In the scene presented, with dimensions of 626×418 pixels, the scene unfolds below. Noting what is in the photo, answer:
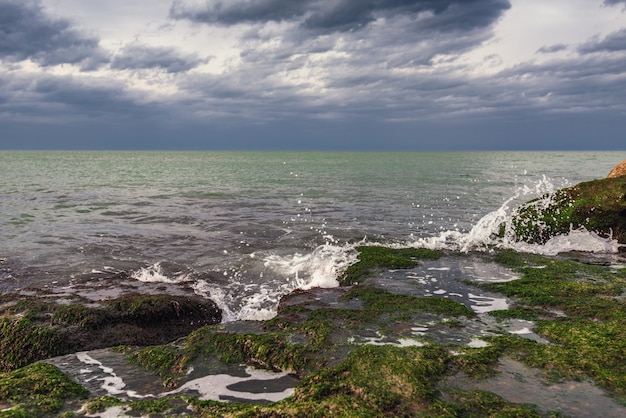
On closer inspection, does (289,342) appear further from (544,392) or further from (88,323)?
(88,323)

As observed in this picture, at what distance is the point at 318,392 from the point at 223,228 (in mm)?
13734

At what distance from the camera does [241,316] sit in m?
8.50

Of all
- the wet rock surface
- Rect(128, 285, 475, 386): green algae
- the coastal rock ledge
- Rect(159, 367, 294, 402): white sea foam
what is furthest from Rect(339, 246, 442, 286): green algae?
Rect(159, 367, 294, 402): white sea foam

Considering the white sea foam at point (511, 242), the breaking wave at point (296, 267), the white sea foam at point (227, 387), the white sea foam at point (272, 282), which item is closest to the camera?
the white sea foam at point (227, 387)

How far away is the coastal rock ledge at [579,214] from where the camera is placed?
1184 cm

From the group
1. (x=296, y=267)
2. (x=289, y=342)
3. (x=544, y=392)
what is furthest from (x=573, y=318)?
(x=296, y=267)

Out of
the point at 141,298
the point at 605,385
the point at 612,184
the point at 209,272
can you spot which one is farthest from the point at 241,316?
the point at 612,184

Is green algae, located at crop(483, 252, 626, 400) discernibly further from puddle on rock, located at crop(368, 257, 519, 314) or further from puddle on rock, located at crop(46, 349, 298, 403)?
puddle on rock, located at crop(46, 349, 298, 403)

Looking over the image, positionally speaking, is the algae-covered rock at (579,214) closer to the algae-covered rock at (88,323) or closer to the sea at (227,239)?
the sea at (227,239)

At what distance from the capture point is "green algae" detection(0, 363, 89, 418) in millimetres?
3928

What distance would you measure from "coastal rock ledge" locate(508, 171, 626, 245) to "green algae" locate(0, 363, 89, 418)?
1159 cm

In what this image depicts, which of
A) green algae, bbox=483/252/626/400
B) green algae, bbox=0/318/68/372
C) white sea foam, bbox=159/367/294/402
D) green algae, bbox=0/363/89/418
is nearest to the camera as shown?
green algae, bbox=0/363/89/418

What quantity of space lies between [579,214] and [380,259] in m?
6.45

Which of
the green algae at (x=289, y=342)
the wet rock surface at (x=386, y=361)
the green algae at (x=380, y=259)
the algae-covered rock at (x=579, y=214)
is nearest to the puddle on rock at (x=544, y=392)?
the wet rock surface at (x=386, y=361)
